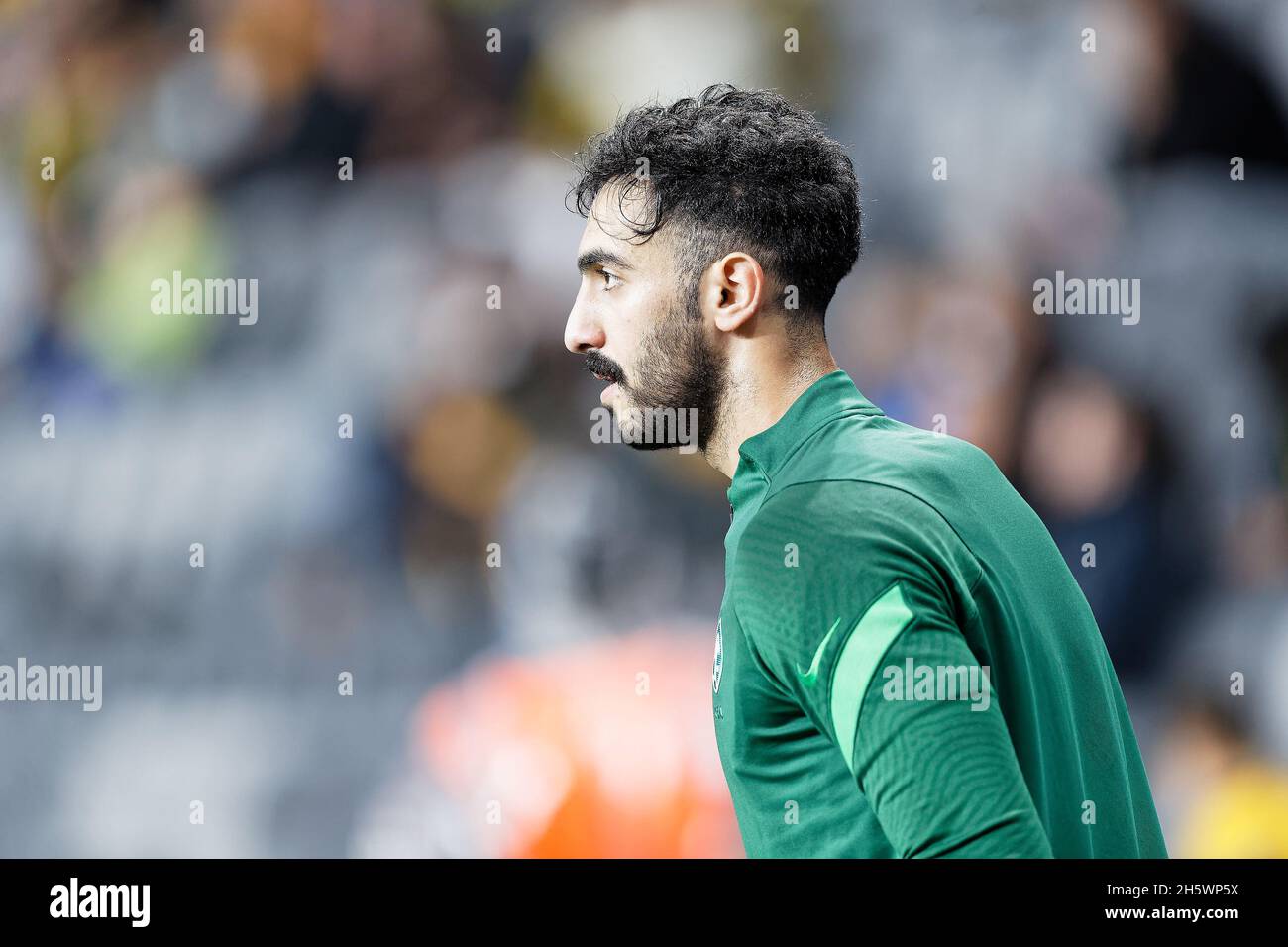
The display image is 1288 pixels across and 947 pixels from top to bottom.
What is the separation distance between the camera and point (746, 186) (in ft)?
4.00

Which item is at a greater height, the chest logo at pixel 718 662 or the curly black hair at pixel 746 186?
the curly black hair at pixel 746 186

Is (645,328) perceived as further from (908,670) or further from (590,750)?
(590,750)

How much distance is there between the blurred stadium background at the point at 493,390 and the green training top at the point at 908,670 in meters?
2.23

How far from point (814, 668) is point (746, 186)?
0.59 meters

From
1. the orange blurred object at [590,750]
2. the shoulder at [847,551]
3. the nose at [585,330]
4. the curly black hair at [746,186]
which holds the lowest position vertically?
the orange blurred object at [590,750]

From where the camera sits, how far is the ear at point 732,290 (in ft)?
3.80

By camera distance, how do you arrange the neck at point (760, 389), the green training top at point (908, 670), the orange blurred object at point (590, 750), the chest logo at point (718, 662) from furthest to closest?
the orange blurred object at point (590, 750) → the neck at point (760, 389) → the chest logo at point (718, 662) → the green training top at point (908, 670)

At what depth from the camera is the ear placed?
116 cm

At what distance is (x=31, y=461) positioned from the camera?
3387 mm

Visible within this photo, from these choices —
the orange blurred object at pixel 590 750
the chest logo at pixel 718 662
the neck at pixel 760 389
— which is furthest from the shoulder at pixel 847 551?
the orange blurred object at pixel 590 750

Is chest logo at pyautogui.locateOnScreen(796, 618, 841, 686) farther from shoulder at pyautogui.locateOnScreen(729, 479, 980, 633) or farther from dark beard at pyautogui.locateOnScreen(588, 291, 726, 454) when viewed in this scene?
dark beard at pyautogui.locateOnScreen(588, 291, 726, 454)

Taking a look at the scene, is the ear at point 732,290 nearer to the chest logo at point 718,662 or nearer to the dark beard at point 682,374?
the dark beard at point 682,374

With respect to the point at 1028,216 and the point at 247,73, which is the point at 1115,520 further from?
the point at 247,73

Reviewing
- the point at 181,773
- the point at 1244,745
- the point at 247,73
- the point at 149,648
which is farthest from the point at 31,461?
the point at 1244,745
